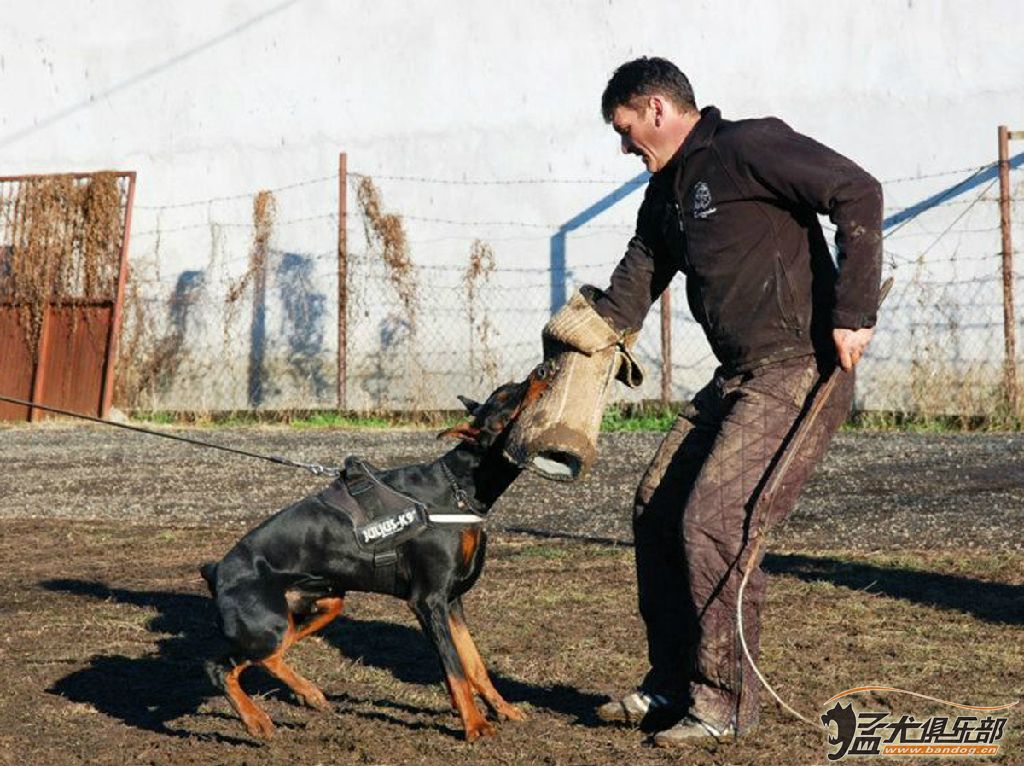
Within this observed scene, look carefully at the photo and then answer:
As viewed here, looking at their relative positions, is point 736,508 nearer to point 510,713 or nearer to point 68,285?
point 510,713

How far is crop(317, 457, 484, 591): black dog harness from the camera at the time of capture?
5.17m

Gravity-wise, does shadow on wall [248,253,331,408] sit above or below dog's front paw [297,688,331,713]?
above

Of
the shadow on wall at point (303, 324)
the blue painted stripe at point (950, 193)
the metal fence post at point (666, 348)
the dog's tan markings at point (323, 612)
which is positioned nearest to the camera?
the dog's tan markings at point (323, 612)

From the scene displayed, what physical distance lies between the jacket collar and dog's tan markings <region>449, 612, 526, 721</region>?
164cm

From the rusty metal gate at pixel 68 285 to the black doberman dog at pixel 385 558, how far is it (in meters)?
11.7

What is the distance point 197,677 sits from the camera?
5934 millimetres

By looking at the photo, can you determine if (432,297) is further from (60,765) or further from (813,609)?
(60,765)

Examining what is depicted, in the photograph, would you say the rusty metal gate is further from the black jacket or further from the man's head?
the black jacket

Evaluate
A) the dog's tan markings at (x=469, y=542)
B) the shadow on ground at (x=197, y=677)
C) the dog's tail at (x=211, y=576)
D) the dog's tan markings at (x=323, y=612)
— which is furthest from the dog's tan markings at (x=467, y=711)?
the dog's tail at (x=211, y=576)

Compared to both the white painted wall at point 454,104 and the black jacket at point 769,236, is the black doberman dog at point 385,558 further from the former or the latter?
the white painted wall at point 454,104

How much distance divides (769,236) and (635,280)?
2.10 feet

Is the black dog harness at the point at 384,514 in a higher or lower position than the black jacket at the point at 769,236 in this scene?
lower

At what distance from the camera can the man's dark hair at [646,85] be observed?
188 inches

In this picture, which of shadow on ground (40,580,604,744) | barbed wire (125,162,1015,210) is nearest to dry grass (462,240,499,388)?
barbed wire (125,162,1015,210)
